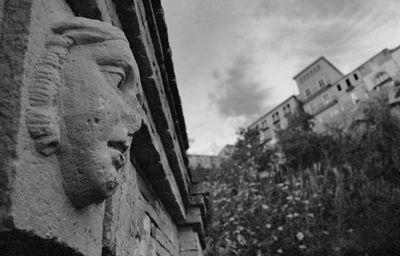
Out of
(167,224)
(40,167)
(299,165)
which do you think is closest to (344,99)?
(299,165)

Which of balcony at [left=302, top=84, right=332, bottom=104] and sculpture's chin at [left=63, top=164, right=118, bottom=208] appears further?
balcony at [left=302, top=84, right=332, bottom=104]

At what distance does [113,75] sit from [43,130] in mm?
287

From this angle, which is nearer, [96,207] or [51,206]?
[51,206]

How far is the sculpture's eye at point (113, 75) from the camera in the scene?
916 millimetres

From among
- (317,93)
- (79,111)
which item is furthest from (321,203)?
(317,93)

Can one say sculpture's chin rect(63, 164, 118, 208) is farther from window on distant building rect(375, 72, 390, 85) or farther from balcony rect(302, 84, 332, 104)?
balcony rect(302, 84, 332, 104)

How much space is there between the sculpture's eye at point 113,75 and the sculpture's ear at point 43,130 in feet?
0.74

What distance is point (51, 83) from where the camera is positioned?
77 cm

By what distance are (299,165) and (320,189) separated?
319 centimetres

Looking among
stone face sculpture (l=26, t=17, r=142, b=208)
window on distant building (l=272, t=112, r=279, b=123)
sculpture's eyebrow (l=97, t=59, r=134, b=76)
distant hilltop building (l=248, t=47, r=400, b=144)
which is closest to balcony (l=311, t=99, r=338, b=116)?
distant hilltop building (l=248, t=47, r=400, b=144)

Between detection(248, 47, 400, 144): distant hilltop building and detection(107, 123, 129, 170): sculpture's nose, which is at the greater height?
detection(248, 47, 400, 144): distant hilltop building

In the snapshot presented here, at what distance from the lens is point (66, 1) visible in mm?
1026

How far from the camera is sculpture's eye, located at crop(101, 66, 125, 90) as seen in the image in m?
0.92

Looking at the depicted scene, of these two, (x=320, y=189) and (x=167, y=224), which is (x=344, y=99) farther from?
(x=167, y=224)
